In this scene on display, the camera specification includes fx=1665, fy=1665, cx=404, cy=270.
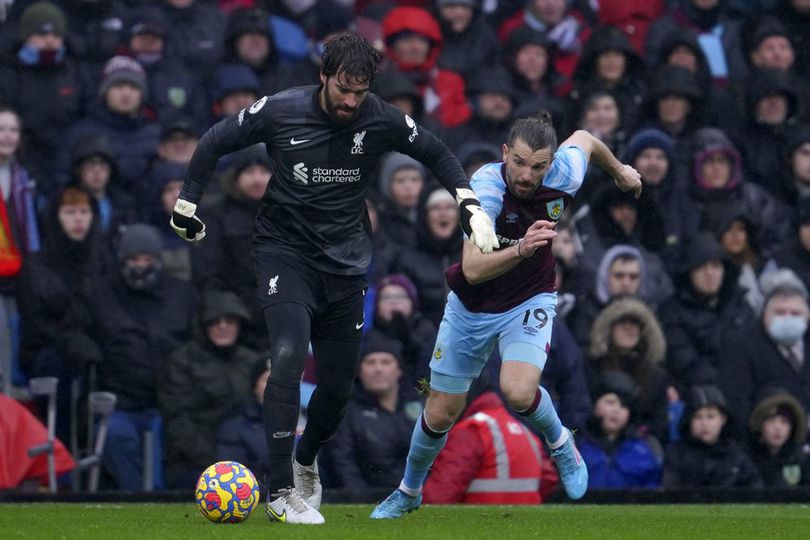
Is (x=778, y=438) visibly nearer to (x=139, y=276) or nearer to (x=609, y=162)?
(x=609, y=162)

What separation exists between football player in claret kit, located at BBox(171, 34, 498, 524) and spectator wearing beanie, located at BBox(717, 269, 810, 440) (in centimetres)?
483

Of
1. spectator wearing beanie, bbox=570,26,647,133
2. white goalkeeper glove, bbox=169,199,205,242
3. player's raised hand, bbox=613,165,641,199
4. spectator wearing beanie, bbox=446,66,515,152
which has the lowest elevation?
white goalkeeper glove, bbox=169,199,205,242

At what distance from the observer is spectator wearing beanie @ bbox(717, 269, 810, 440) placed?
44.2ft

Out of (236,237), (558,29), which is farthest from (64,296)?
(558,29)

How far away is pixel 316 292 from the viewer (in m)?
9.40

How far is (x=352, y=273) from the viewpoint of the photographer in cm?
948

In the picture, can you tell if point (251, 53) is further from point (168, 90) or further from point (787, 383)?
point (787, 383)

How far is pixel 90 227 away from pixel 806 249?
6.13m

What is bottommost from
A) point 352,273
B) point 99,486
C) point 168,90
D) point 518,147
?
point 99,486

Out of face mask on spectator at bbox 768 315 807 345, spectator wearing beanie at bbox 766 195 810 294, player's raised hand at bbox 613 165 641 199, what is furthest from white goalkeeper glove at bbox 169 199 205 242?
spectator wearing beanie at bbox 766 195 810 294

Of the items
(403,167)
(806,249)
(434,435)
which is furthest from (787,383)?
(434,435)

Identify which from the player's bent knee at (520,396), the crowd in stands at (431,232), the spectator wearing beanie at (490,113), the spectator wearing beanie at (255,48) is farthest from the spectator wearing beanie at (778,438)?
the spectator wearing beanie at (255,48)

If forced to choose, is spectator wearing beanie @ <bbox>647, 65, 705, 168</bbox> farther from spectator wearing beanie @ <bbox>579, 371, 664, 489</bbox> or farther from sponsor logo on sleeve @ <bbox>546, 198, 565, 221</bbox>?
sponsor logo on sleeve @ <bbox>546, 198, 565, 221</bbox>

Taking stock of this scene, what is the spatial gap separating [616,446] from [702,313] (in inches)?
73.6
